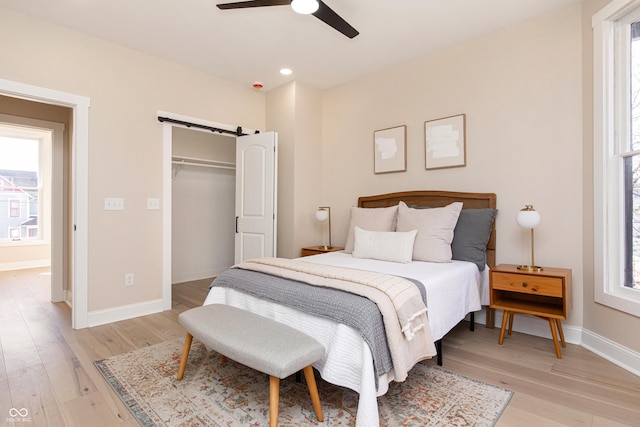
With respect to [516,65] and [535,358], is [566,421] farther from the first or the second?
[516,65]

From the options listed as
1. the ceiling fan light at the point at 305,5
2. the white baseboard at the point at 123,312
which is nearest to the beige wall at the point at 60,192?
the white baseboard at the point at 123,312

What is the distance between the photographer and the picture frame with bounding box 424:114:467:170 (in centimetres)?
317

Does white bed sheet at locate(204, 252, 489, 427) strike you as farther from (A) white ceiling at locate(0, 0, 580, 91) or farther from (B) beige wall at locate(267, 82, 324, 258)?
(A) white ceiling at locate(0, 0, 580, 91)

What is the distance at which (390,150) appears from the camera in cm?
371

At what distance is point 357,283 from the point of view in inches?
71.9

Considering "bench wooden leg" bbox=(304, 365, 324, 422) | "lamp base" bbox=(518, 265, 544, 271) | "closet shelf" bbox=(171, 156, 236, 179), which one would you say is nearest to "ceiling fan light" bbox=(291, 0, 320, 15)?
"bench wooden leg" bbox=(304, 365, 324, 422)

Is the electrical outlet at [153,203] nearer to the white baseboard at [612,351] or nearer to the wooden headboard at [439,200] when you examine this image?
the wooden headboard at [439,200]

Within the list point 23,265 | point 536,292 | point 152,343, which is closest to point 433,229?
point 536,292

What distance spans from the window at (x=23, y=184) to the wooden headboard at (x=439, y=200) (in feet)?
19.7

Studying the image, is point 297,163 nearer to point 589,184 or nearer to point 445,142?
point 445,142

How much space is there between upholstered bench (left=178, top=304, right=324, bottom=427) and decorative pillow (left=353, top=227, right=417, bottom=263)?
1253mm

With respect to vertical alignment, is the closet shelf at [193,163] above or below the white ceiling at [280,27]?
below

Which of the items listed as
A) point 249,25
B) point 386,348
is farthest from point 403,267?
point 249,25

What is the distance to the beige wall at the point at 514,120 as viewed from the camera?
2.60 meters
